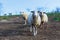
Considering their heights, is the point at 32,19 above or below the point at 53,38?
above

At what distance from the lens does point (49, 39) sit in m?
10.8

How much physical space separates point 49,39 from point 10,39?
1902 millimetres

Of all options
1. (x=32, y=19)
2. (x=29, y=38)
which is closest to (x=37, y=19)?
(x=32, y=19)

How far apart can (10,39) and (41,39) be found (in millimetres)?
1512

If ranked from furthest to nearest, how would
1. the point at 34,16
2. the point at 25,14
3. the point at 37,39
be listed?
the point at 25,14, the point at 34,16, the point at 37,39

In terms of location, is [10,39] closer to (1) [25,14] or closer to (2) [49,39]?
(2) [49,39]

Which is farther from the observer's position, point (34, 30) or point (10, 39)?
point (34, 30)

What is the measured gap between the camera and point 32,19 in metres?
12.0

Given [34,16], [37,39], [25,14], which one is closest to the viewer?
[37,39]

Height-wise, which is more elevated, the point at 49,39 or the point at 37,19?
the point at 37,19

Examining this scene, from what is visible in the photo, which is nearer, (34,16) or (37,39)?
(37,39)

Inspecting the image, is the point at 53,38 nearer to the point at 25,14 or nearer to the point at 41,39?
the point at 41,39

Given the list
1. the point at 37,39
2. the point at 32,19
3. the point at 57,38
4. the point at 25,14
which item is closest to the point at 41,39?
the point at 37,39

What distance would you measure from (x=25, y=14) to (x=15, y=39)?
889 cm
